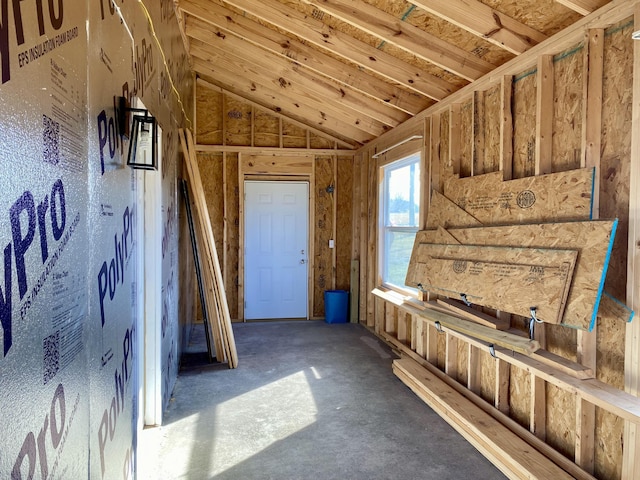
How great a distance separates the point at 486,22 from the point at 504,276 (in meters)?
1.72

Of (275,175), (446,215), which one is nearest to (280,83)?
(275,175)

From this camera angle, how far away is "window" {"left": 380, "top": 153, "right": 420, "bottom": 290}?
481 cm

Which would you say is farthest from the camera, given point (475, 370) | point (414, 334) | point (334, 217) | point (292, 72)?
point (334, 217)

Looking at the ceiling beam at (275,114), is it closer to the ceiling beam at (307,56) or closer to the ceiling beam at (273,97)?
the ceiling beam at (273,97)

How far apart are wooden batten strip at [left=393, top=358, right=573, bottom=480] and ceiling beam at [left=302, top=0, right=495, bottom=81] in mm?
2622

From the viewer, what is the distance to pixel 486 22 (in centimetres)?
277

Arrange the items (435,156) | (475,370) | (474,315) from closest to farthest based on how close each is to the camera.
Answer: (474,315) → (475,370) → (435,156)

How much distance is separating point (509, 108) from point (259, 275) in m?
4.54

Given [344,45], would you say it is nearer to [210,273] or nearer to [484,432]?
[210,273]

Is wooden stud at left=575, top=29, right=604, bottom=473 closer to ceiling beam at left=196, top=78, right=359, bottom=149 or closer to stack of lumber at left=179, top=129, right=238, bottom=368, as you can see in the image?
stack of lumber at left=179, top=129, right=238, bottom=368

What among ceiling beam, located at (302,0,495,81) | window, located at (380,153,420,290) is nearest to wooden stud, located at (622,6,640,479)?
ceiling beam, located at (302,0,495,81)

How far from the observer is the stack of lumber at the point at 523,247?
228cm

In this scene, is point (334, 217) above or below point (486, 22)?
below

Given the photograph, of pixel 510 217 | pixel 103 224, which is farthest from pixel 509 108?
pixel 103 224
